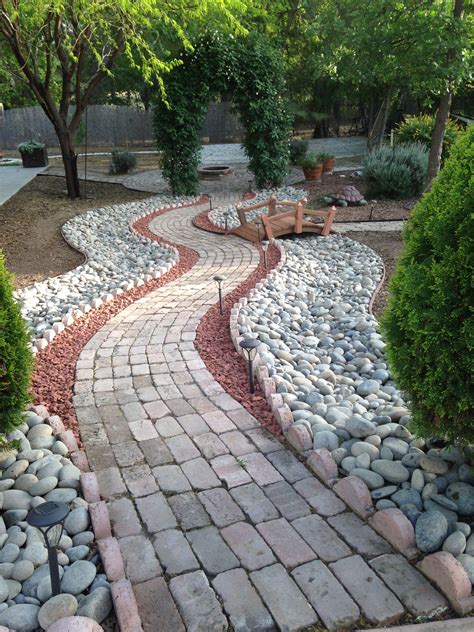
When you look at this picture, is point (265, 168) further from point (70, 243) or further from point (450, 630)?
point (450, 630)

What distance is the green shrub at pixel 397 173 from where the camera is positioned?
10.2 m

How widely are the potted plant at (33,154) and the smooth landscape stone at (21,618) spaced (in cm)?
1779

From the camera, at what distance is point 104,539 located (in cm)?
220

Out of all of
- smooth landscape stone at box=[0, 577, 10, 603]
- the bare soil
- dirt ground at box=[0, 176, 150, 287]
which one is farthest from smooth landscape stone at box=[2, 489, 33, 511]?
the bare soil

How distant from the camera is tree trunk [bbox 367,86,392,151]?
14399 mm

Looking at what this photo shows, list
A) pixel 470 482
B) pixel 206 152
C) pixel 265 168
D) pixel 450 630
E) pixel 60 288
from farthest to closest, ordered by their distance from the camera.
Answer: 1. pixel 206 152
2. pixel 265 168
3. pixel 60 288
4. pixel 470 482
5. pixel 450 630

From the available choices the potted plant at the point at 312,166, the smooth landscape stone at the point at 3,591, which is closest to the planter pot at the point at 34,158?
the potted plant at the point at 312,166

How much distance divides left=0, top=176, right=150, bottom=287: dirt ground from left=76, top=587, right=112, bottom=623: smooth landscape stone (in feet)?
16.1

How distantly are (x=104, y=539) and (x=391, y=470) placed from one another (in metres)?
1.34

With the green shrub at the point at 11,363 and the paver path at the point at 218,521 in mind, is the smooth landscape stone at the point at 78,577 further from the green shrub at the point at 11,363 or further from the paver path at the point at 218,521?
the green shrub at the point at 11,363

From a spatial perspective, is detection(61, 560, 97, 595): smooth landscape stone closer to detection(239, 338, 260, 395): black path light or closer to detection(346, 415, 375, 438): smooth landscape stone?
detection(346, 415, 375, 438): smooth landscape stone

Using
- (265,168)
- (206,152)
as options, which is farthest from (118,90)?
(265,168)

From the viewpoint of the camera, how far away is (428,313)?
2.11 m

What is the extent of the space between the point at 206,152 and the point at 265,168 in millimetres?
9341
